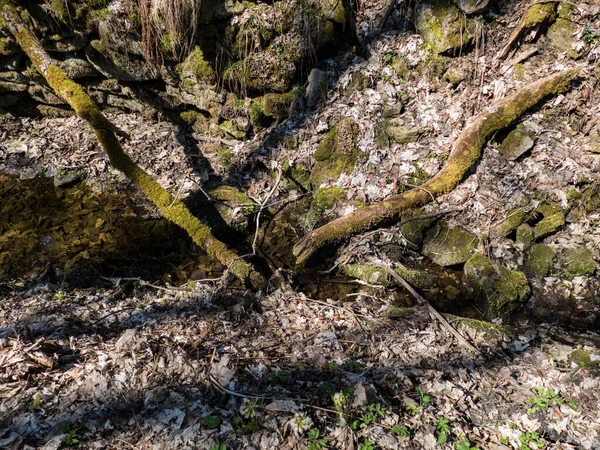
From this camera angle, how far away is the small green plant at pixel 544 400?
2.90 metres

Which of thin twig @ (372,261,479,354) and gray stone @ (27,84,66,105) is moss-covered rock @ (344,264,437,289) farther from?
gray stone @ (27,84,66,105)

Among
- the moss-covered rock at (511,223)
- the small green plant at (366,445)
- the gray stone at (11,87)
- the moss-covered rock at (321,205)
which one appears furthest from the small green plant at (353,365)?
the gray stone at (11,87)

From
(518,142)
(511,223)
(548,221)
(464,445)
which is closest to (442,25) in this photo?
(518,142)

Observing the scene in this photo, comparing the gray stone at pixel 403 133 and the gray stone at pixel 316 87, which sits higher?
the gray stone at pixel 316 87

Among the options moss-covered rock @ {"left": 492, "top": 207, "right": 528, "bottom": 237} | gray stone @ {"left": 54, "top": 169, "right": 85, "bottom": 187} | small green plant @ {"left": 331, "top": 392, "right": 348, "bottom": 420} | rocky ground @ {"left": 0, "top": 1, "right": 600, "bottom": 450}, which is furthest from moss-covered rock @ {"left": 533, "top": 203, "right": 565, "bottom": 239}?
gray stone @ {"left": 54, "top": 169, "right": 85, "bottom": 187}

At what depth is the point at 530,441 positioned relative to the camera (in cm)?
266

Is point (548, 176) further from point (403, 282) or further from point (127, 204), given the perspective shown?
point (127, 204)

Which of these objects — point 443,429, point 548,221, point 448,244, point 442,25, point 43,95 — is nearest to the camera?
point 443,429

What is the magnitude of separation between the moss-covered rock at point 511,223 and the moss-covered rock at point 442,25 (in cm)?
273

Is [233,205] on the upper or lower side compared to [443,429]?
upper

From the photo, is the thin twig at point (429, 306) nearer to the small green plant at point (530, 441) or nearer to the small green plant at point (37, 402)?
the small green plant at point (530, 441)

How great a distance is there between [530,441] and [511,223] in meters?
3.03

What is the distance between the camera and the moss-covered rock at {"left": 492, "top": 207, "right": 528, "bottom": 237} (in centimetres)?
490

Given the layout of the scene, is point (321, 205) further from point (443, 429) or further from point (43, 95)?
point (43, 95)
